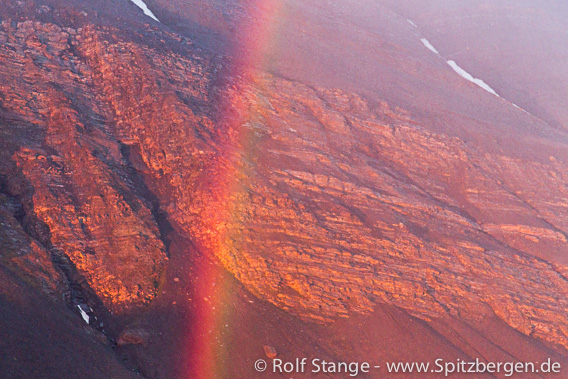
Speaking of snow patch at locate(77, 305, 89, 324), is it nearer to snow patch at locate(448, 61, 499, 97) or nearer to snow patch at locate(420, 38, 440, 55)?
snow patch at locate(448, 61, 499, 97)

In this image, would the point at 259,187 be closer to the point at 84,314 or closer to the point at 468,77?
the point at 84,314

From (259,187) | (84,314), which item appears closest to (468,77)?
(259,187)

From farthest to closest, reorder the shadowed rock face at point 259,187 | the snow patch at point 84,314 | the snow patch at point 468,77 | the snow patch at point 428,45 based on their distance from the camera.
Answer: the snow patch at point 428,45
the snow patch at point 468,77
the shadowed rock face at point 259,187
the snow patch at point 84,314

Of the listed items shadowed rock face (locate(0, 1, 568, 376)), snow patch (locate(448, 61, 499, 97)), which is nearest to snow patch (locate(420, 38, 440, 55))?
snow patch (locate(448, 61, 499, 97))

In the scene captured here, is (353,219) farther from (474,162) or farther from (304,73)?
(304,73)

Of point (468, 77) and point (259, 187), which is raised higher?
point (468, 77)

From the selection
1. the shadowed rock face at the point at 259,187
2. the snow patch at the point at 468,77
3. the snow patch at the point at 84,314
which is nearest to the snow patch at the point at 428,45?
the snow patch at the point at 468,77

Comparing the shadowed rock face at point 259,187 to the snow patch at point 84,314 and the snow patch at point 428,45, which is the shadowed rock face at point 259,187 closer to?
the snow patch at point 84,314

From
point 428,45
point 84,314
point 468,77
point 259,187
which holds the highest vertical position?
point 428,45

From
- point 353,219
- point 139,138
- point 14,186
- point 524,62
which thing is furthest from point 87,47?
point 524,62
